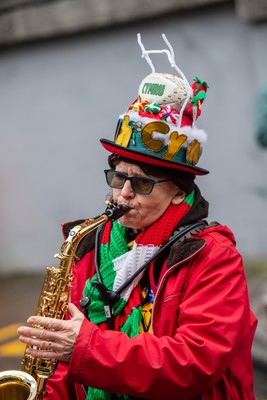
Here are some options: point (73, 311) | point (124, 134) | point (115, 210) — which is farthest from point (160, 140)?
point (73, 311)

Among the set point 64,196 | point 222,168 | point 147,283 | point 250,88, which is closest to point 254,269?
point 222,168

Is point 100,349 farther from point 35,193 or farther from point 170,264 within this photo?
point 35,193

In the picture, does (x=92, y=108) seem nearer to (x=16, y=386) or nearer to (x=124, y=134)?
(x=124, y=134)

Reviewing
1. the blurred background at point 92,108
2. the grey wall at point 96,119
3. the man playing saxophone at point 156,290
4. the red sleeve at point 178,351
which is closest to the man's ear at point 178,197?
the man playing saxophone at point 156,290

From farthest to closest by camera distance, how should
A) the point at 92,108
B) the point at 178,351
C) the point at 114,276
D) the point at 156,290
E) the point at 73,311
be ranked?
the point at 92,108 < the point at 114,276 < the point at 156,290 < the point at 73,311 < the point at 178,351

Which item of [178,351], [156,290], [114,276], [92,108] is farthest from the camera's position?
[92,108]

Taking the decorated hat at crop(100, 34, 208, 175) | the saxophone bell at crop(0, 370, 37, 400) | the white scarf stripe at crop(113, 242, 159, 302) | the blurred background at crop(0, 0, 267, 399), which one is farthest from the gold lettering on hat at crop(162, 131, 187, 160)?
the blurred background at crop(0, 0, 267, 399)

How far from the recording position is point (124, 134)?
2.81m

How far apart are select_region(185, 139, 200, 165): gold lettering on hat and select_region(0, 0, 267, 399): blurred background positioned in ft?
15.1

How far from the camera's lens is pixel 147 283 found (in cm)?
279

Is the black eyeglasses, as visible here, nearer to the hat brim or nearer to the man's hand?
the hat brim

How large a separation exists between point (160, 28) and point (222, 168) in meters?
1.82

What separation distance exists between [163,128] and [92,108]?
7.12 meters

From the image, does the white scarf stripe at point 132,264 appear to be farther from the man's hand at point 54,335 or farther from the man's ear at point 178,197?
the man's hand at point 54,335
